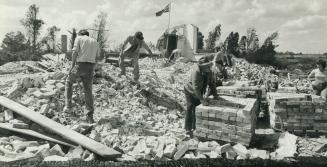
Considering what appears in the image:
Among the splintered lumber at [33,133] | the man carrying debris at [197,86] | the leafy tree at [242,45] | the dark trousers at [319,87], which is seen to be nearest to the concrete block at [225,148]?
the man carrying debris at [197,86]

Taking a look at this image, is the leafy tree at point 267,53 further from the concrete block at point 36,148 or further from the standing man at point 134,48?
the concrete block at point 36,148

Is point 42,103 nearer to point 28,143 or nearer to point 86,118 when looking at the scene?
point 86,118

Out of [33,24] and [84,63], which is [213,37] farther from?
[84,63]

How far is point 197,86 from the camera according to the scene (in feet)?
19.6

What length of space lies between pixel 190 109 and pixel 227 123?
993 millimetres

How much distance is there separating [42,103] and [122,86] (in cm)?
227

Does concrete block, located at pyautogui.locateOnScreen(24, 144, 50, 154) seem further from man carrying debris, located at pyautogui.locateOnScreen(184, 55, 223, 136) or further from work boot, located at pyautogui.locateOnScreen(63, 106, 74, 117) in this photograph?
man carrying debris, located at pyautogui.locateOnScreen(184, 55, 223, 136)

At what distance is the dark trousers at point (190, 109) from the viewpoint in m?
6.31

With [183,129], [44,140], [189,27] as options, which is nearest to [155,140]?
[183,129]

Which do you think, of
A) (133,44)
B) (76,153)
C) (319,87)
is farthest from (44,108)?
(319,87)

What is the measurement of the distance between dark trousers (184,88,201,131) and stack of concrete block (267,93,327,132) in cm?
163

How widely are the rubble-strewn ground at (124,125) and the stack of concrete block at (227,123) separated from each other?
16 centimetres

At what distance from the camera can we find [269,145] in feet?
19.5

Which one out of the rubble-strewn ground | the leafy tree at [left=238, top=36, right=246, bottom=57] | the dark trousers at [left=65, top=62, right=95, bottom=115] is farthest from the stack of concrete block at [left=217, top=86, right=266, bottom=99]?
the leafy tree at [left=238, top=36, right=246, bottom=57]
